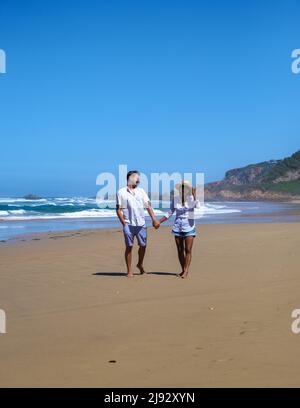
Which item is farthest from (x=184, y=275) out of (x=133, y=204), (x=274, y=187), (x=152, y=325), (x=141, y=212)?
(x=274, y=187)

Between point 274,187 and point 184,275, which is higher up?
point 274,187

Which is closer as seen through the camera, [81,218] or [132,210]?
[132,210]

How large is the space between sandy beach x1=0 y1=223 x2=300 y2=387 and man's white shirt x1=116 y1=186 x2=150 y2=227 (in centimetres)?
89

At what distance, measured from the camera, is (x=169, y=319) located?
458 cm

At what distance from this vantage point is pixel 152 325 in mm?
4391

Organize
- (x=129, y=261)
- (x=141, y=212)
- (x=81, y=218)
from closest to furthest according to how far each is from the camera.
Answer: (x=129, y=261) < (x=141, y=212) < (x=81, y=218)

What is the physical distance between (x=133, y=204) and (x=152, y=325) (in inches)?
126

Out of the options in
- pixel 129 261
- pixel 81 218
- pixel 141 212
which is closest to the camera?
pixel 129 261

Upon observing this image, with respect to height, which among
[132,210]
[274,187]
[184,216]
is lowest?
[184,216]

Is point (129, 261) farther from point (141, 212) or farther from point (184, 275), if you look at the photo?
point (184, 275)

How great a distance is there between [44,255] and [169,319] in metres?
5.70

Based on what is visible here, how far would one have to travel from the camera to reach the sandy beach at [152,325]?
3219 millimetres
